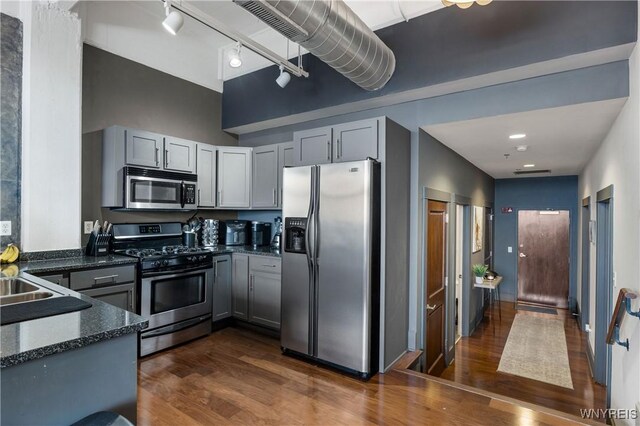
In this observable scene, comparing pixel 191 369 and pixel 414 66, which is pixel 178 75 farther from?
pixel 191 369

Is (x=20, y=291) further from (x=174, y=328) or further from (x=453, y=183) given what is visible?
(x=453, y=183)

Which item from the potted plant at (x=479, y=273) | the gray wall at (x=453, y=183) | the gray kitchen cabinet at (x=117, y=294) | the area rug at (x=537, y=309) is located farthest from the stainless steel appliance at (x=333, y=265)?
the area rug at (x=537, y=309)

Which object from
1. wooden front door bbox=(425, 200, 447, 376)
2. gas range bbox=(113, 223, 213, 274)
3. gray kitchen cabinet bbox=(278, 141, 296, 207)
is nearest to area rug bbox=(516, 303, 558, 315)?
wooden front door bbox=(425, 200, 447, 376)

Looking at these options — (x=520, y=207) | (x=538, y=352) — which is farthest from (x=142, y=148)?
(x=520, y=207)

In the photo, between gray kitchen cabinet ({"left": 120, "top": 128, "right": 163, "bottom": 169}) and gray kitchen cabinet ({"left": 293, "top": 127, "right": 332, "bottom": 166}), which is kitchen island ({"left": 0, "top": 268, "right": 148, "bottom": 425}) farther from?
gray kitchen cabinet ({"left": 120, "top": 128, "right": 163, "bottom": 169})

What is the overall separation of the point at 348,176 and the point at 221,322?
248 centimetres

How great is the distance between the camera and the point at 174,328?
346cm

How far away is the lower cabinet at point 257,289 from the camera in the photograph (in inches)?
146

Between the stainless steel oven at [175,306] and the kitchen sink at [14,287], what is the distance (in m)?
→ 1.19

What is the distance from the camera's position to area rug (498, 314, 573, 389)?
153 inches

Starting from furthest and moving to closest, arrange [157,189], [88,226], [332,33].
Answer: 1. [157,189]
2. [88,226]
3. [332,33]

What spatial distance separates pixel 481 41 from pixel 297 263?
96.7 inches

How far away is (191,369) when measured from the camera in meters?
3.01

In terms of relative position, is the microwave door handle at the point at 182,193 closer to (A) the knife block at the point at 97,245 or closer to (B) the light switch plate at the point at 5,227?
(A) the knife block at the point at 97,245
